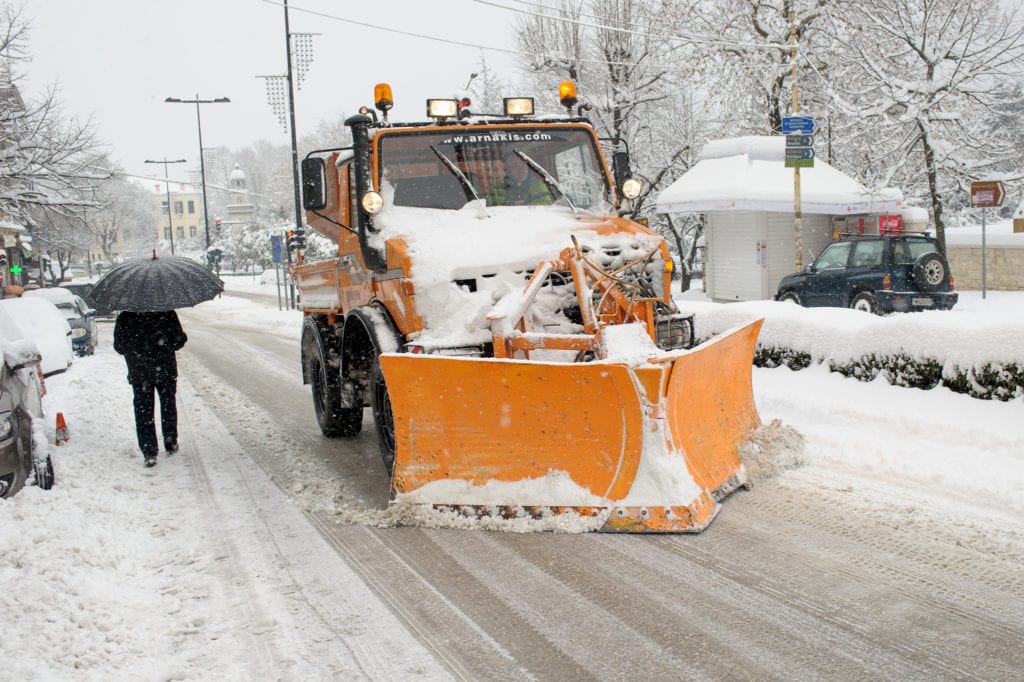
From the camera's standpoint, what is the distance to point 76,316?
18953 millimetres

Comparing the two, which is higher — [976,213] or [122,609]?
[976,213]

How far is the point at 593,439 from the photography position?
195 inches

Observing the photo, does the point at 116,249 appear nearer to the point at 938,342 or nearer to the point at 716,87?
the point at 716,87

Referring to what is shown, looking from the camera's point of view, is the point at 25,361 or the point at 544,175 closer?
the point at 25,361

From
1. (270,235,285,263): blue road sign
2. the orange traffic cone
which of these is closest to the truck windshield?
the orange traffic cone

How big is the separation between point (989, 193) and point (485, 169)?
1311 cm

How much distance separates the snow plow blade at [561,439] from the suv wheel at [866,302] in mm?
11693

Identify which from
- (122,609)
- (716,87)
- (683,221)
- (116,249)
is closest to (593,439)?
(122,609)

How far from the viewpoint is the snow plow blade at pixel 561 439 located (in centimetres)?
483

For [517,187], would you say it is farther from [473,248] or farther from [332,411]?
[332,411]

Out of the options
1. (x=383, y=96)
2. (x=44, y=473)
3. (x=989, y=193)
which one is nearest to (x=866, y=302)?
(x=989, y=193)

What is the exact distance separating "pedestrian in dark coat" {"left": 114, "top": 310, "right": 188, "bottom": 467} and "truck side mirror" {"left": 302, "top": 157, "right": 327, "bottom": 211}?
1.73 meters

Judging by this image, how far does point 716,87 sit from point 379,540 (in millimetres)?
26641

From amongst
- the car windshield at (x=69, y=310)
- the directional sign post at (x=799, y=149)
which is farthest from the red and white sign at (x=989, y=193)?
the car windshield at (x=69, y=310)
